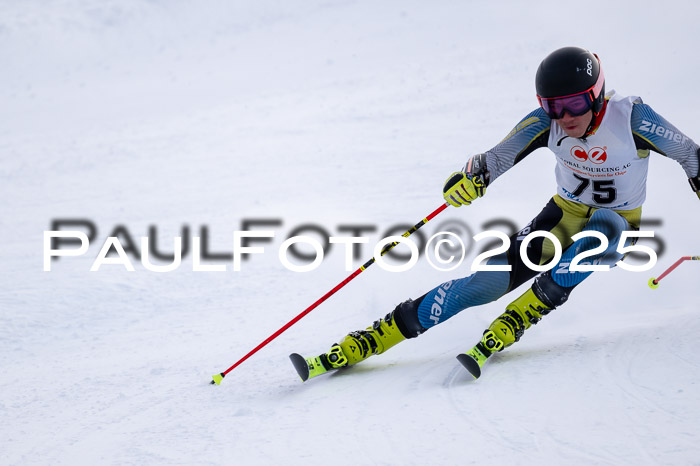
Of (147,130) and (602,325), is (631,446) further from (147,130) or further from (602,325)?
(147,130)

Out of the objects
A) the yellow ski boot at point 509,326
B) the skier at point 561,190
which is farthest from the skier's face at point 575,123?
the yellow ski boot at point 509,326

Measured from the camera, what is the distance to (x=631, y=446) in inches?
82.3

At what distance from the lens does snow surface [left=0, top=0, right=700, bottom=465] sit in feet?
7.98

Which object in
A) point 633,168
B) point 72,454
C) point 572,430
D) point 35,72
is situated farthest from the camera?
point 35,72

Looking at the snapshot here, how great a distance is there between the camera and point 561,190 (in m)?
3.28

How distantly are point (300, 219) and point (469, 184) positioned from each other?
2.58m

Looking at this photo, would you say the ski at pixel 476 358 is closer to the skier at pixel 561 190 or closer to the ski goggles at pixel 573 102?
the skier at pixel 561 190

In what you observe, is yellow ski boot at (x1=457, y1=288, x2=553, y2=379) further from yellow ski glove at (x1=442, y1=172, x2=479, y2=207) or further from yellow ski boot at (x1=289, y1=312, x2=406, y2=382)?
yellow ski glove at (x1=442, y1=172, x2=479, y2=207)

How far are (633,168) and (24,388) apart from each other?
2895 millimetres

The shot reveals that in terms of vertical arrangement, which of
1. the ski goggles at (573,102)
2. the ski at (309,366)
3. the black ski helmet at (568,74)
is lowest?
the ski at (309,366)

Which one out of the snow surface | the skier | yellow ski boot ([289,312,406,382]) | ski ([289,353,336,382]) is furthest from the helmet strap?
ski ([289,353,336,382])

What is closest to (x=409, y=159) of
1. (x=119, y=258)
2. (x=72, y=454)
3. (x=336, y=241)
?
(x=336, y=241)

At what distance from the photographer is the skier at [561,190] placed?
281cm

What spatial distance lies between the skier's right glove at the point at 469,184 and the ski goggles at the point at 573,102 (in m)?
0.46
